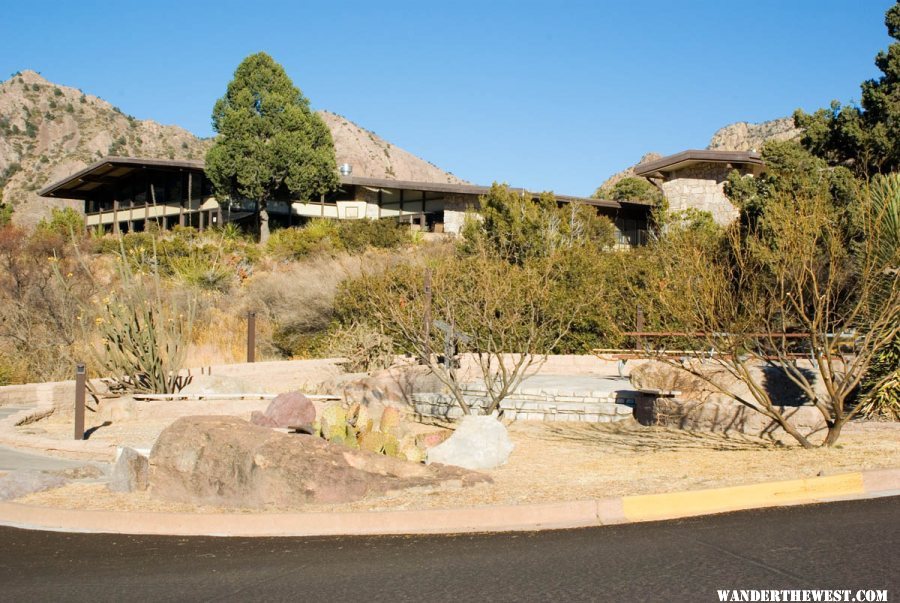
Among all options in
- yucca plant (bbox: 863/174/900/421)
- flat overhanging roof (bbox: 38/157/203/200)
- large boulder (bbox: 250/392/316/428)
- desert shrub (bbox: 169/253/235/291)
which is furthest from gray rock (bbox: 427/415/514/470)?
flat overhanging roof (bbox: 38/157/203/200)

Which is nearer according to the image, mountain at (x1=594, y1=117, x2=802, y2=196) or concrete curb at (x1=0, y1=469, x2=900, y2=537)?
concrete curb at (x1=0, y1=469, x2=900, y2=537)

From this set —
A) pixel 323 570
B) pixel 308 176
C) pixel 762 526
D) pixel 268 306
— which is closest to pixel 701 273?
pixel 762 526

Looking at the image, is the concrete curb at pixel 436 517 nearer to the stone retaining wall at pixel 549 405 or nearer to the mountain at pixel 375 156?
the stone retaining wall at pixel 549 405

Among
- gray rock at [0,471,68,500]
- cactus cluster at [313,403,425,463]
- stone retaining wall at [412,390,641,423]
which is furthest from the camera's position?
stone retaining wall at [412,390,641,423]

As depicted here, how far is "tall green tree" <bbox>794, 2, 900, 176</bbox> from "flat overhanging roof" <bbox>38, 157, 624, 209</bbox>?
12.9m

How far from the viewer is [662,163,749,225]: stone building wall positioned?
118ft

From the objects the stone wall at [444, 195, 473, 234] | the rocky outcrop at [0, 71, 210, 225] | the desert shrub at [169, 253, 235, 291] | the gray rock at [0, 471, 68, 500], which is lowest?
the gray rock at [0, 471, 68, 500]

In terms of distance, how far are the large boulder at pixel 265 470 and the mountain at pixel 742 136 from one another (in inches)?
2948

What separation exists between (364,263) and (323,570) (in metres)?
21.8

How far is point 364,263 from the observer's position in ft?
91.4

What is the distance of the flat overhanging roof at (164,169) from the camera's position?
129 feet

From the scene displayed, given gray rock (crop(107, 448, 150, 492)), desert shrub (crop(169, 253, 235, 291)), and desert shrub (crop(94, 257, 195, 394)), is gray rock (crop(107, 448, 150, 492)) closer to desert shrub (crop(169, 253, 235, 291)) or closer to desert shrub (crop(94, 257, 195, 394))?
desert shrub (crop(94, 257, 195, 394))

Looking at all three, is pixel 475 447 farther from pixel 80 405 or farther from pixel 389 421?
pixel 80 405

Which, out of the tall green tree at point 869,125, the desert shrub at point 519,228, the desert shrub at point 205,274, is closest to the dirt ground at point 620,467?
the tall green tree at point 869,125
